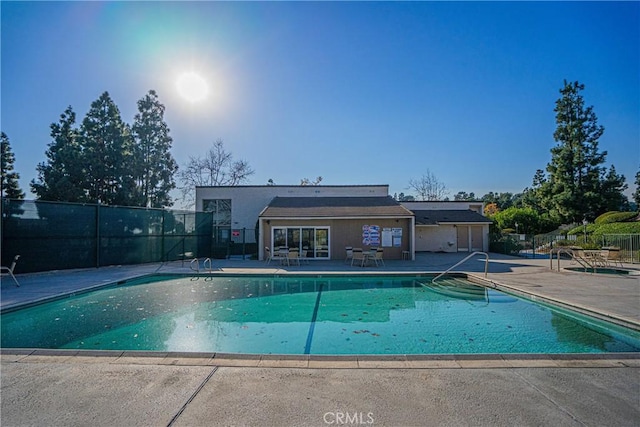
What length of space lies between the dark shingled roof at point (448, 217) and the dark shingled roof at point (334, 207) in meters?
4.34

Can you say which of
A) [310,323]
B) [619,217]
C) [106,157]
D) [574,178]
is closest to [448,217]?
[619,217]

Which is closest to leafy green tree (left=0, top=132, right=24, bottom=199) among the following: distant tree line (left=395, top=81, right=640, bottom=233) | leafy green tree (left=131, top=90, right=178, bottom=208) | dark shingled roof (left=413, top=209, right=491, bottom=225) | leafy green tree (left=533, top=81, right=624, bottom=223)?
leafy green tree (left=131, top=90, right=178, bottom=208)

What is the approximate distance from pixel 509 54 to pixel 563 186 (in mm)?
26145

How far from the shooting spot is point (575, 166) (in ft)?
Result: 98.9

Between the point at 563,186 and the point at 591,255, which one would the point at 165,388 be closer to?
the point at 591,255

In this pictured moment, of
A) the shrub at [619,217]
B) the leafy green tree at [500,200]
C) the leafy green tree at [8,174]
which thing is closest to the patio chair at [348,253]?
the shrub at [619,217]

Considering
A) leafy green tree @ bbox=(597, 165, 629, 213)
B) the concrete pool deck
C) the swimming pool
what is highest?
leafy green tree @ bbox=(597, 165, 629, 213)

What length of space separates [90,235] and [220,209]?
1116 centimetres

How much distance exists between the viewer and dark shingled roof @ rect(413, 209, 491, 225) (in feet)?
75.3

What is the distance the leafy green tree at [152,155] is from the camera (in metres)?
26.2

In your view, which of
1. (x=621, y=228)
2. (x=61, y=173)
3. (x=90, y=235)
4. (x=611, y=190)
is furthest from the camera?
(x=611, y=190)

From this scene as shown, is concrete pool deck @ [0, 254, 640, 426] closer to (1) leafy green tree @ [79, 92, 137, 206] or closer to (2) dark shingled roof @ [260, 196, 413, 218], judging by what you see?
(2) dark shingled roof @ [260, 196, 413, 218]

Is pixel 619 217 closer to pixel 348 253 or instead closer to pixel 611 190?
pixel 611 190

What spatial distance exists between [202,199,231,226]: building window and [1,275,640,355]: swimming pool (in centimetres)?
1323
